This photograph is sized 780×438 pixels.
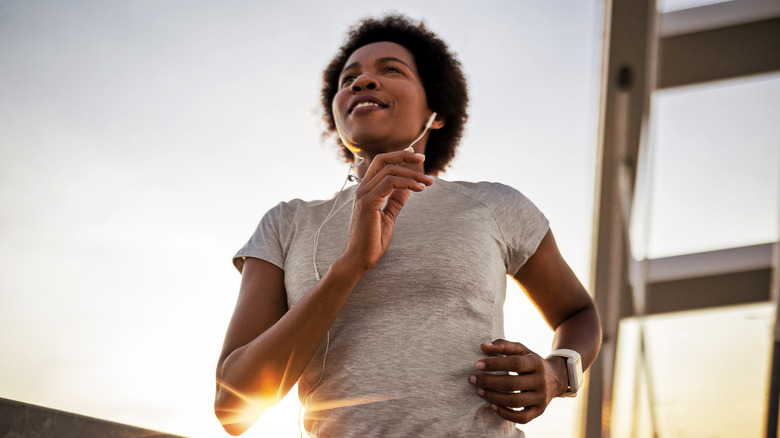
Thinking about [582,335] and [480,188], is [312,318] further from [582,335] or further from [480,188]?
[582,335]

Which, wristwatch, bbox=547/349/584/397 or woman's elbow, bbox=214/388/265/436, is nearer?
woman's elbow, bbox=214/388/265/436

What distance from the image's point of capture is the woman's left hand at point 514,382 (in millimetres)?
1298

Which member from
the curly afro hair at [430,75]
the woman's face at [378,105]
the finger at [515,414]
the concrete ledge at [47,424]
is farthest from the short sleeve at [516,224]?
the concrete ledge at [47,424]

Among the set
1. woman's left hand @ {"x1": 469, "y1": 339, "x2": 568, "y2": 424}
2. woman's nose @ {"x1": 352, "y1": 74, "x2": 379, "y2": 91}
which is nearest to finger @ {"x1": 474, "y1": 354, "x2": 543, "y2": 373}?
woman's left hand @ {"x1": 469, "y1": 339, "x2": 568, "y2": 424}

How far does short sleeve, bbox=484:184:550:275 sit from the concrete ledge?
933 millimetres

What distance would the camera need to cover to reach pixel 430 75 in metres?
2.14

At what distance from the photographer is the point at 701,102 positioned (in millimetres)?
4664

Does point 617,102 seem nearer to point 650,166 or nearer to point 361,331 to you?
point 650,166

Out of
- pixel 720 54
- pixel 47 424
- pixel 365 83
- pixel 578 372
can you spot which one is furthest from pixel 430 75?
pixel 720 54

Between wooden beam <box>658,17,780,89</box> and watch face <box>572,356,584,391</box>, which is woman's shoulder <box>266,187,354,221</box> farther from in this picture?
wooden beam <box>658,17,780,89</box>

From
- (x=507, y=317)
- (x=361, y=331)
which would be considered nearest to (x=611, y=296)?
(x=507, y=317)

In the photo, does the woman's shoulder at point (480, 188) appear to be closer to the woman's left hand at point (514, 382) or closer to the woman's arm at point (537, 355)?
the woman's arm at point (537, 355)

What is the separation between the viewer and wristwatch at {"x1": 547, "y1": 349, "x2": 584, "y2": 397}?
4.87ft

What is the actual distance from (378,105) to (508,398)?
0.82 metres
